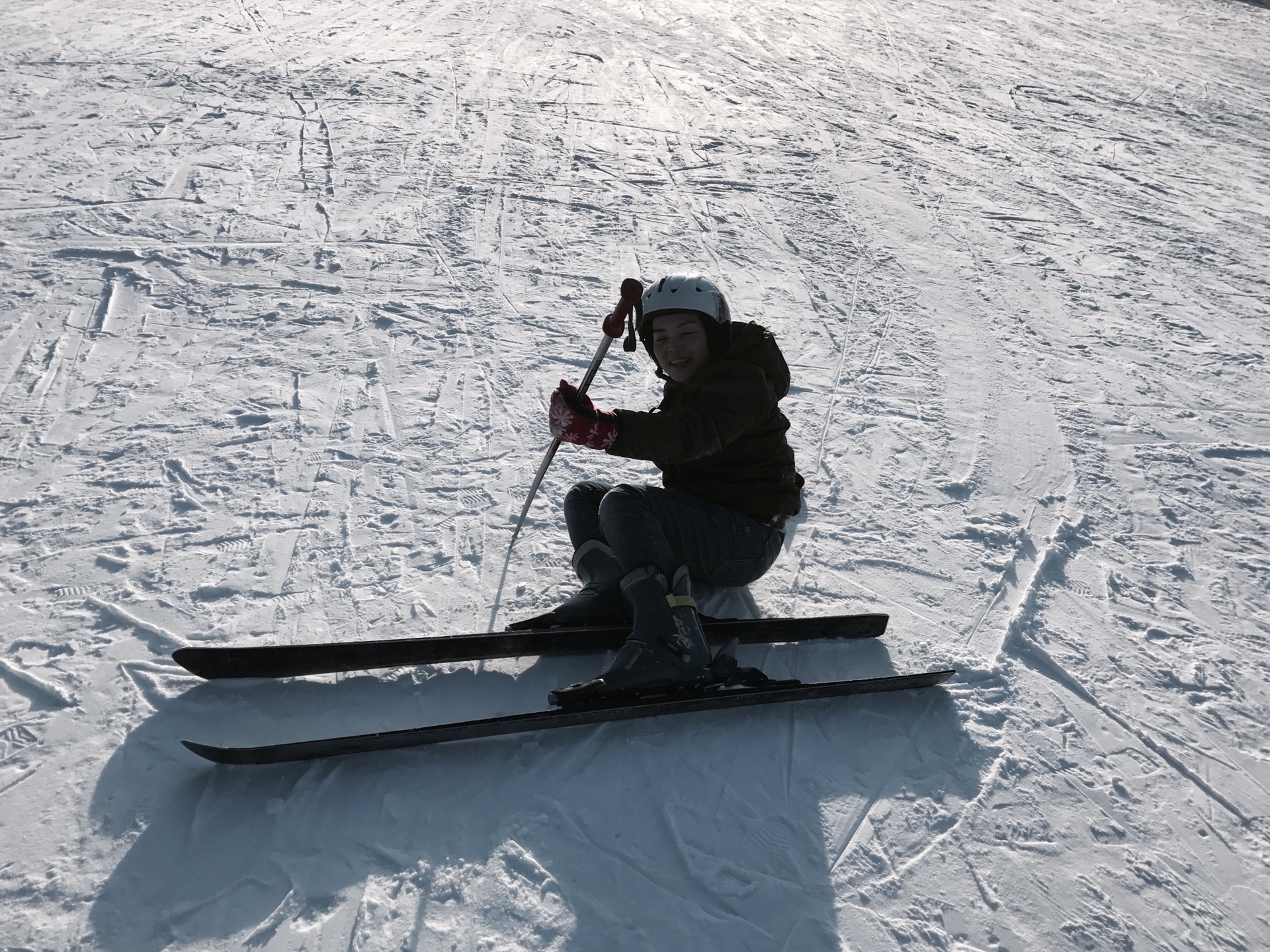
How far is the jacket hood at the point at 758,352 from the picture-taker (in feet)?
9.68

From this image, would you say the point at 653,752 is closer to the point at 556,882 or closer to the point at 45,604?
the point at 556,882

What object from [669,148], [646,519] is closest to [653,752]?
[646,519]

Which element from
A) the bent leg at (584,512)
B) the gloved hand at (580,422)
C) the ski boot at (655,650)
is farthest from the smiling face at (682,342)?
the ski boot at (655,650)

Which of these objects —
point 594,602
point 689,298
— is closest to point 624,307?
point 689,298

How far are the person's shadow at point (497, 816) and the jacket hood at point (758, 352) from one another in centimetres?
105

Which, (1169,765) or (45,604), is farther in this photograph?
(45,604)

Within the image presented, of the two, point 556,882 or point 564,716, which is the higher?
point 564,716

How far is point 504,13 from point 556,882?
34.0ft

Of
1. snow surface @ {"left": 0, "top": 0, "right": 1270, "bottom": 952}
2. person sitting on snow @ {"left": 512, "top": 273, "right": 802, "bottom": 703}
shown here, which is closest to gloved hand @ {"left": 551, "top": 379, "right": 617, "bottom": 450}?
person sitting on snow @ {"left": 512, "top": 273, "right": 802, "bottom": 703}

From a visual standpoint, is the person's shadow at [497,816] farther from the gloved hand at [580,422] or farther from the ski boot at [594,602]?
the gloved hand at [580,422]

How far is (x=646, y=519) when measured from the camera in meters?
2.99

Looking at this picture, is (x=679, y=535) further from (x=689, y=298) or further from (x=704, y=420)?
(x=689, y=298)

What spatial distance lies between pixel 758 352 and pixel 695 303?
0.25 meters

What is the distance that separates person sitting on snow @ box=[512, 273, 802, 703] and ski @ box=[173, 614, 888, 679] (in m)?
0.10
